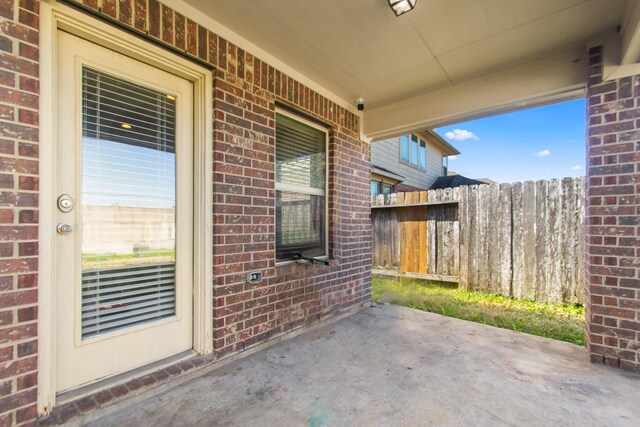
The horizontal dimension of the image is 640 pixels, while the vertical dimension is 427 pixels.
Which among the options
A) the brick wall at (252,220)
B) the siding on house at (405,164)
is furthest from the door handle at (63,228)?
the siding on house at (405,164)

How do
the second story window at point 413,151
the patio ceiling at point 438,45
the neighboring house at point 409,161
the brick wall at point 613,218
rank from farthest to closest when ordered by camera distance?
the second story window at point 413,151 → the neighboring house at point 409,161 → the brick wall at point 613,218 → the patio ceiling at point 438,45

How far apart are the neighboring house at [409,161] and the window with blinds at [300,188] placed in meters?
4.07

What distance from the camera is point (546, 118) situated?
9609 mm

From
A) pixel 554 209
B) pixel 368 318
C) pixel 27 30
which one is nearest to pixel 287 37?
pixel 27 30

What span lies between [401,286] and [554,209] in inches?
95.1

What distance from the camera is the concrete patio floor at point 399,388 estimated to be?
151 centimetres

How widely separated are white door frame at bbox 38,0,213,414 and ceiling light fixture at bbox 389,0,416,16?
4.31 ft

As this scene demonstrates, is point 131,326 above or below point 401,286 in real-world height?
above

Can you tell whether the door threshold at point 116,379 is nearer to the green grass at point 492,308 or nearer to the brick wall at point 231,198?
the brick wall at point 231,198

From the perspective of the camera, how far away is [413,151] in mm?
9289

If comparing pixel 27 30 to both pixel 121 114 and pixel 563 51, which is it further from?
pixel 563 51

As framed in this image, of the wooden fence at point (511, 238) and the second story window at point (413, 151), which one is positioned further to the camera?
the second story window at point (413, 151)

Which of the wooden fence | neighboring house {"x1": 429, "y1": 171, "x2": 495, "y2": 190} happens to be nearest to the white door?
the wooden fence

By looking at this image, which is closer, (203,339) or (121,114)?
Answer: (121,114)
